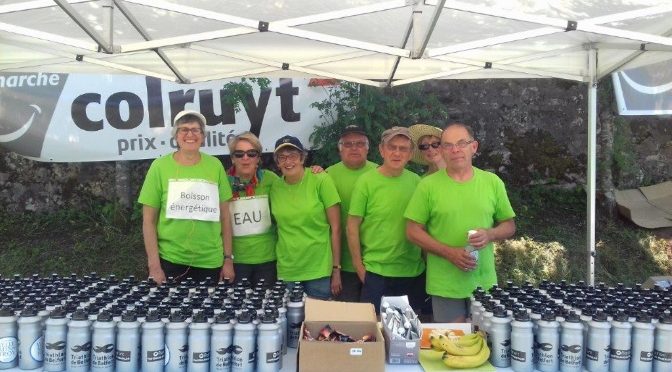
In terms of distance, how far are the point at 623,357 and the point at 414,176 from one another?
163 cm

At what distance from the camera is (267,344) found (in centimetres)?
206

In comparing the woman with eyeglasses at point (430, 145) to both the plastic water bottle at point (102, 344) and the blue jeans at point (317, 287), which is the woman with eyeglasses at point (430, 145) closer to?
the blue jeans at point (317, 287)

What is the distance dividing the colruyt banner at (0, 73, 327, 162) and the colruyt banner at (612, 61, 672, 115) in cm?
301

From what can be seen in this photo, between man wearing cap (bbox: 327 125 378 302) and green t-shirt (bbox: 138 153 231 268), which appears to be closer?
green t-shirt (bbox: 138 153 231 268)

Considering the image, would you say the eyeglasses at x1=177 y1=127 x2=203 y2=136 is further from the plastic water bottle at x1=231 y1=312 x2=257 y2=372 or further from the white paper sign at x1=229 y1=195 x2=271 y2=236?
the plastic water bottle at x1=231 y1=312 x2=257 y2=372

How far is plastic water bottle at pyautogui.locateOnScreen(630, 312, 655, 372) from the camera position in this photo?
209cm

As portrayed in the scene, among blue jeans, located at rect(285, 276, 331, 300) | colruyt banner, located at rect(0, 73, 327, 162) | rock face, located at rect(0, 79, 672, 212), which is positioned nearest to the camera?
blue jeans, located at rect(285, 276, 331, 300)

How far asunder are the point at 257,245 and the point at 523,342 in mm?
1859

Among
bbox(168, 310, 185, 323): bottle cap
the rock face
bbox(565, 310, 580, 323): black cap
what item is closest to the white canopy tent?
bbox(565, 310, 580, 323): black cap

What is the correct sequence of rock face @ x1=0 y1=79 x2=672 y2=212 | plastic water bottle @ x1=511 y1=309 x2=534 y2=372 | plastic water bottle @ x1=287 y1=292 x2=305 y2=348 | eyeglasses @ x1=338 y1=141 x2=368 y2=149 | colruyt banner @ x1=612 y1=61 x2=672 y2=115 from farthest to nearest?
rock face @ x1=0 y1=79 x2=672 y2=212 < colruyt banner @ x1=612 y1=61 x2=672 y2=115 < eyeglasses @ x1=338 y1=141 x2=368 y2=149 < plastic water bottle @ x1=287 y1=292 x2=305 y2=348 < plastic water bottle @ x1=511 y1=309 x2=534 y2=372

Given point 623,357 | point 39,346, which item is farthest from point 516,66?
point 39,346

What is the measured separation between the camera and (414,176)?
3.46 metres

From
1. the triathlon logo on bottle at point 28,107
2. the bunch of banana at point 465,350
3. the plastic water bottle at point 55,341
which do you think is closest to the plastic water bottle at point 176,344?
the plastic water bottle at point 55,341

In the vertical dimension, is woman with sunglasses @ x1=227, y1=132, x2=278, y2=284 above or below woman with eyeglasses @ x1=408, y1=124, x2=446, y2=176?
below
